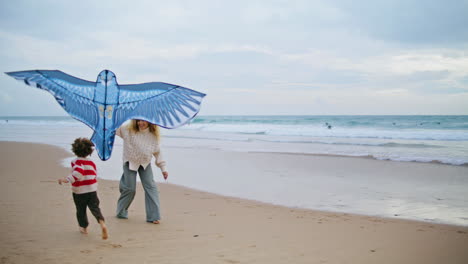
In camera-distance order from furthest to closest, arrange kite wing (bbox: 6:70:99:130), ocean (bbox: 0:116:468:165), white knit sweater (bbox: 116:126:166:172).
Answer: ocean (bbox: 0:116:468:165)
white knit sweater (bbox: 116:126:166:172)
kite wing (bbox: 6:70:99:130)

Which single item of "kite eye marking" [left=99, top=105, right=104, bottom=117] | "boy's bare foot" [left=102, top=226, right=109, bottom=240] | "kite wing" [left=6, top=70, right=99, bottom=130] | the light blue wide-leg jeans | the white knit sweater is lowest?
"boy's bare foot" [left=102, top=226, right=109, bottom=240]

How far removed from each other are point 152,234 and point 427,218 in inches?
175

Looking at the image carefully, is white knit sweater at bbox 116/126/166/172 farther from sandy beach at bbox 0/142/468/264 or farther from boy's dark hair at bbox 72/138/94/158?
sandy beach at bbox 0/142/468/264

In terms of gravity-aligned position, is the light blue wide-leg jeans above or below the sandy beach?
above

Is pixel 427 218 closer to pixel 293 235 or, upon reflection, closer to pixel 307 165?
pixel 293 235

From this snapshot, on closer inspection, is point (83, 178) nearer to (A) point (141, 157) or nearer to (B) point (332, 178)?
(A) point (141, 157)

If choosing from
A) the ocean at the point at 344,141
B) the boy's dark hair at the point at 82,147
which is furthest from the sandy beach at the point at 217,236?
the ocean at the point at 344,141

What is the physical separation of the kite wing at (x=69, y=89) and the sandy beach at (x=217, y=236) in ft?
5.03

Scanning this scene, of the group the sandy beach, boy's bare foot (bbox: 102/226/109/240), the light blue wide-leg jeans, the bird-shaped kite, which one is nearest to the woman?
the light blue wide-leg jeans

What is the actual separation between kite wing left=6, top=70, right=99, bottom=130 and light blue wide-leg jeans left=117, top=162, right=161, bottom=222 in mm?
1071

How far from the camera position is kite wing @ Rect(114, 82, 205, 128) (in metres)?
4.31

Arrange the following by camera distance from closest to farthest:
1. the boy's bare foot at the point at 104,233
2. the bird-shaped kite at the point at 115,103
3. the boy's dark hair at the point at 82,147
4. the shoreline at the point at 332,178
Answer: the bird-shaped kite at the point at 115,103
the boy's dark hair at the point at 82,147
the boy's bare foot at the point at 104,233
the shoreline at the point at 332,178

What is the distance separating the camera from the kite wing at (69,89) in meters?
3.79

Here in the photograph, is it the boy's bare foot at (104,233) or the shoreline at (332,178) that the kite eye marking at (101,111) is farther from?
the shoreline at (332,178)
